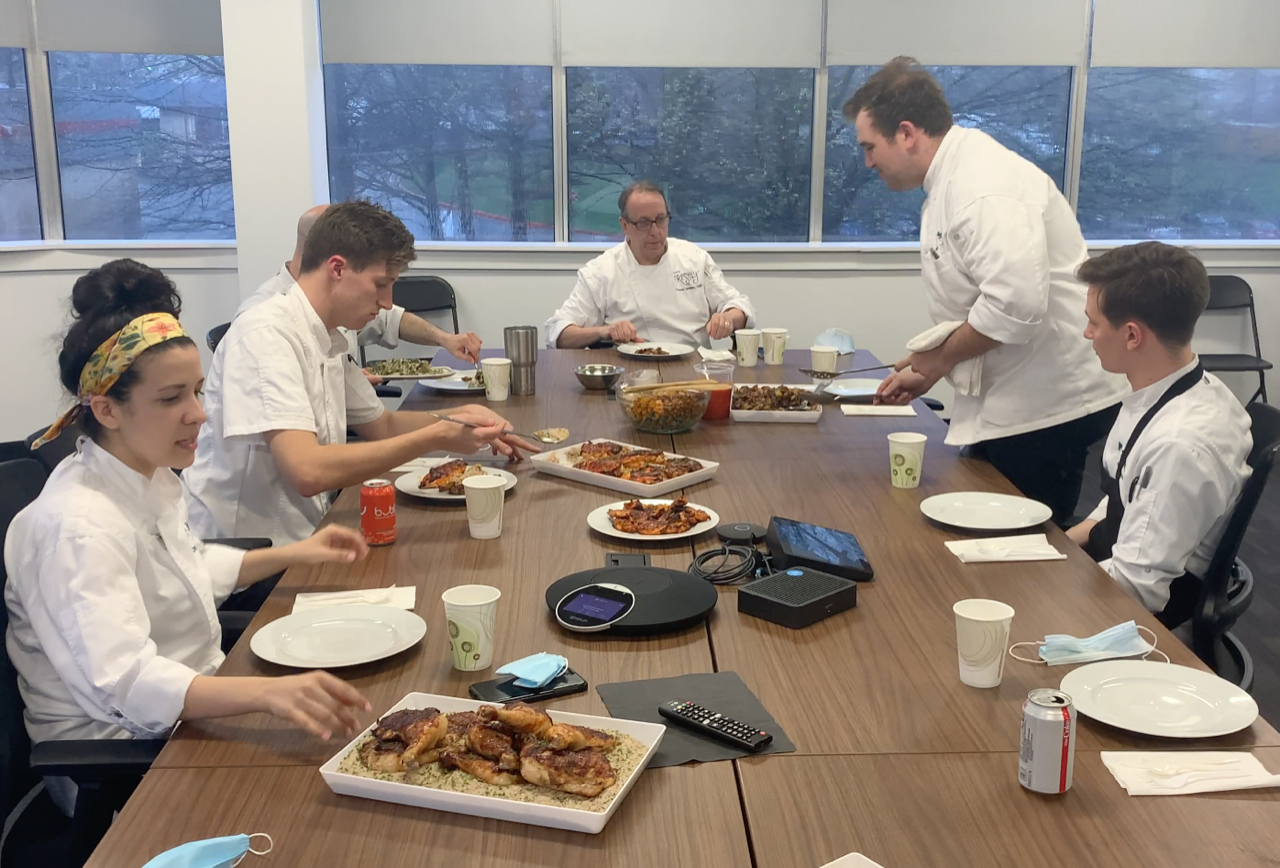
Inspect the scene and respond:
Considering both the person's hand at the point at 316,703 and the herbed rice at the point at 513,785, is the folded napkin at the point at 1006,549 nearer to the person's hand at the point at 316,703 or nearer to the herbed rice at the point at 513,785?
the herbed rice at the point at 513,785

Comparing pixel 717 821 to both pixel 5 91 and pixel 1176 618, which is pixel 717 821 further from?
pixel 5 91

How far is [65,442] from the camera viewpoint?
2.33 meters

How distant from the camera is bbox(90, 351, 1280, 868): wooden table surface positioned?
1.14m

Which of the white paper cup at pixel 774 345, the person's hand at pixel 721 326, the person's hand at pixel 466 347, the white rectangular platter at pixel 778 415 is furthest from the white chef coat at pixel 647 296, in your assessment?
the white rectangular platter at pixel 778 415

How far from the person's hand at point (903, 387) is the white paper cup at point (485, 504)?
1.29m

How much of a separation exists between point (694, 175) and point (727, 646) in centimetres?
454

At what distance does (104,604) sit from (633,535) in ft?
2.90

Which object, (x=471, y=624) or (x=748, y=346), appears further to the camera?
(x=748, y=346)

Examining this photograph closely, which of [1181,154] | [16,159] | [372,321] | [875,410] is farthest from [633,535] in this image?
[1181,154]

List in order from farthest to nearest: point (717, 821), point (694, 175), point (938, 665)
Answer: point (694, 175) < point (938, 665) < point (717, 821)

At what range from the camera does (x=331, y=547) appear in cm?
195

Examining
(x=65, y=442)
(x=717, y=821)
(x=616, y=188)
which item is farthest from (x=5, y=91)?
(x=717, y=821)

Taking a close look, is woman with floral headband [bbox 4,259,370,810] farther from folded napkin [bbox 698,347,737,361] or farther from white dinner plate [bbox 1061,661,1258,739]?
folded napkin [bbox 698,347,737,361]

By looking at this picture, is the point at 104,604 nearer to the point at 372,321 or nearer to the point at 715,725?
the point at 715,725
